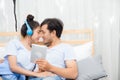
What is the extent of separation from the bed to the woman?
390mm

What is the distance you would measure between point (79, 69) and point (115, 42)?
0.93 meters

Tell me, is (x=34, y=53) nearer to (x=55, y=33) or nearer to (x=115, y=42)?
(x=55, y=33)

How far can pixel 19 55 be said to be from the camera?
210 centimetres

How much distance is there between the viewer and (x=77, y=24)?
9.59ft

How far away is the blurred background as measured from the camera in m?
2.87

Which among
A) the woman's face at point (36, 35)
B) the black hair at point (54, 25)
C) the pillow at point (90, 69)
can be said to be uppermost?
the black hair at point (54, 25)

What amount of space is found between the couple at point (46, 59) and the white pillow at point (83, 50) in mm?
441

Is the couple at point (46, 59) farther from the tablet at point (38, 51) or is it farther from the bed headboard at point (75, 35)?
the bed headboard at point (75, 35)

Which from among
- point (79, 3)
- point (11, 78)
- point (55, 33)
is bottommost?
point (11, 78)

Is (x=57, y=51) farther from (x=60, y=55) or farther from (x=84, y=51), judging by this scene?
(x=84, y=51)

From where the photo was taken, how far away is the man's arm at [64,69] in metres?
1.82

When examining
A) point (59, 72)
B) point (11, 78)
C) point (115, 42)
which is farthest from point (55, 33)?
point (115, 42)

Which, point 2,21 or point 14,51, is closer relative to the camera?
point 14,51

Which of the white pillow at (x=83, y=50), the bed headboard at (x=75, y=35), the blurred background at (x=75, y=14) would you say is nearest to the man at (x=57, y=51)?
the white pillow at (x=83, y=50)
